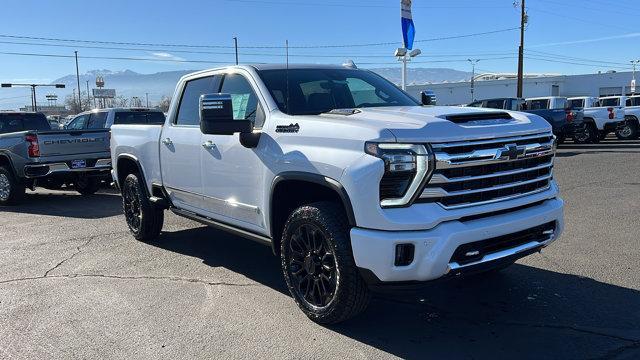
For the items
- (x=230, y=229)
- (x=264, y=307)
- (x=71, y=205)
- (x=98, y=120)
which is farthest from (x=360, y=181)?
(x=98, y=120)

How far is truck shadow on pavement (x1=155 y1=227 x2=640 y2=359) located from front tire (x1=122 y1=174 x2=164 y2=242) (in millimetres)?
1869

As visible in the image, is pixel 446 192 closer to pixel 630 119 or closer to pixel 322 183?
pixel 322 183

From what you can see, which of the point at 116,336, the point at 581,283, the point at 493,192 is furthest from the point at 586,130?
the point at 116,336

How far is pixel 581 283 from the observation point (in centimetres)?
495

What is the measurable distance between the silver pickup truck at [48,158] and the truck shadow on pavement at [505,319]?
6312 mm

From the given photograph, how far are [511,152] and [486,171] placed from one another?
24 centimetres

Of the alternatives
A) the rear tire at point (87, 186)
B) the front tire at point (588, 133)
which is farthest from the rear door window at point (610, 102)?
the rear tire at point (87, 186)

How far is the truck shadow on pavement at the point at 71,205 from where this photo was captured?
948 cm

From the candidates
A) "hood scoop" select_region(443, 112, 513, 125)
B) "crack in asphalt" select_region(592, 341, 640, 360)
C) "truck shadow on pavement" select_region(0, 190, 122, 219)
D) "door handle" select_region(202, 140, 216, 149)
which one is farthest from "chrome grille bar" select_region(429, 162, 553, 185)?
"truck shadow on pavement" select_region(0, 190, 122, 219)

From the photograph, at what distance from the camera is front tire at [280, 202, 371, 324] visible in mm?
3811

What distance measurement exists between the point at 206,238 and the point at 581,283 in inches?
174

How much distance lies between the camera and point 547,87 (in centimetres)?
6662

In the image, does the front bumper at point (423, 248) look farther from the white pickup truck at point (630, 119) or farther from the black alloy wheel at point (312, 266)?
the white pickup truck at point (630, 119)

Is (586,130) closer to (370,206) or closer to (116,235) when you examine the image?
(116,235)
